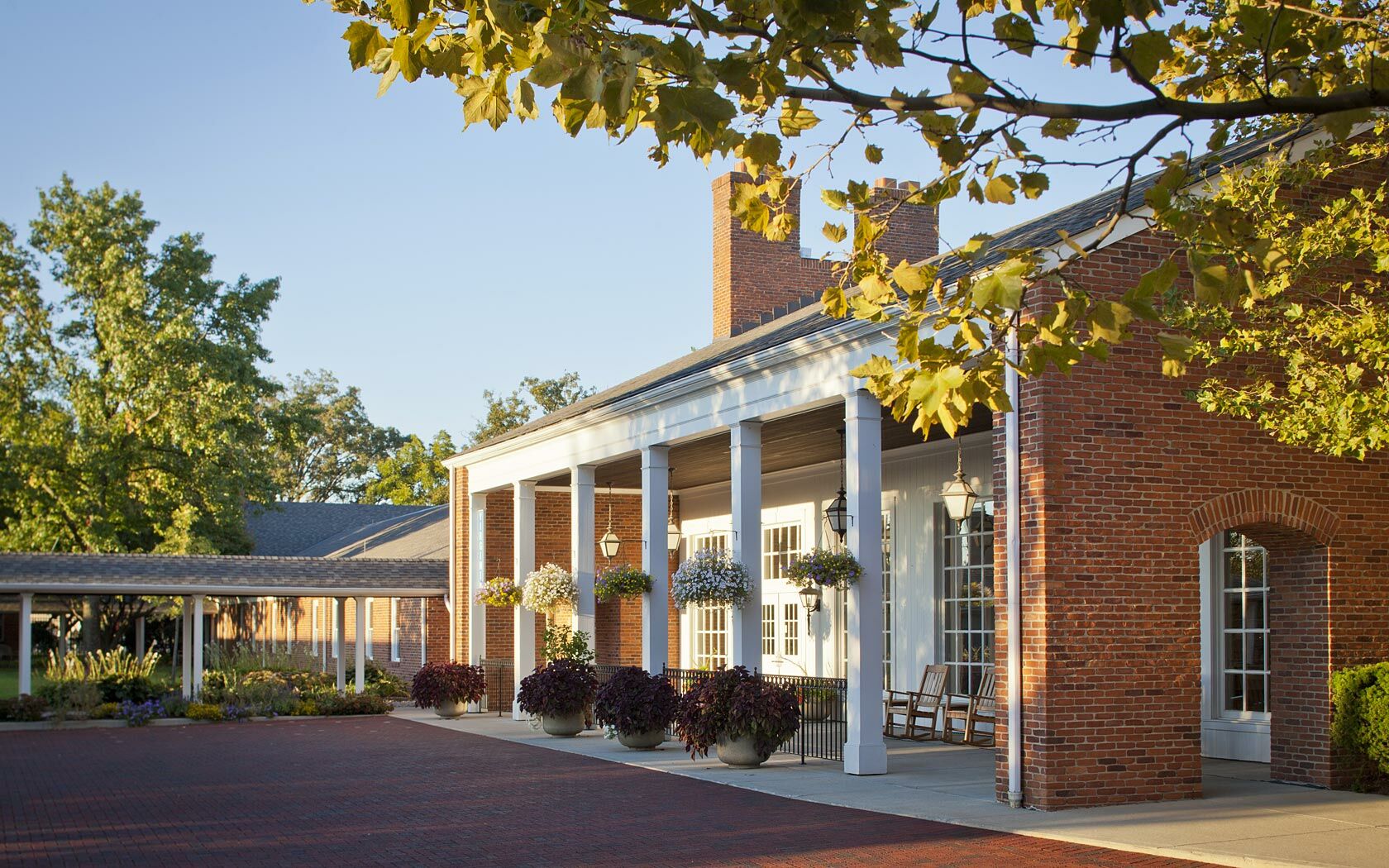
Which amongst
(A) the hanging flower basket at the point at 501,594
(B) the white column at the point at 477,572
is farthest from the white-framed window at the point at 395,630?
(A) the hanging flower basket at the point at 501,594

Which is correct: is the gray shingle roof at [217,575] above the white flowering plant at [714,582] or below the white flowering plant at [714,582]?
below

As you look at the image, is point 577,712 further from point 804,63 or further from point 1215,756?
point 804,63

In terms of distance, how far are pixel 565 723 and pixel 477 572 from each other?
20.7 feet

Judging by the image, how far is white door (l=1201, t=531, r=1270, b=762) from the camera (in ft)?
49.1

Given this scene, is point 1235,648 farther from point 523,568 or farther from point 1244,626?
point 523,568

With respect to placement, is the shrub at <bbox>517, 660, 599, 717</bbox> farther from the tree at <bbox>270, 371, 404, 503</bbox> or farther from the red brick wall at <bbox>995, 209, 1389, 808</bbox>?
the tree at <bbox>270, 371, 404, 503</bbox>

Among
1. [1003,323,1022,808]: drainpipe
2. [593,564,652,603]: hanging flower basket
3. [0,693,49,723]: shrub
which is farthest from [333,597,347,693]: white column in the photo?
[1003,323,1022,808]: drainpipe

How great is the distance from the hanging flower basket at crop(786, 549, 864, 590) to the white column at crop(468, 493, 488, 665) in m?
11.8

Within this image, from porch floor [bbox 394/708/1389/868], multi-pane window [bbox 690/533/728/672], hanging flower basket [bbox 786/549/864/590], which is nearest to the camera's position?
porch floor [bbox 394/708/1389/868]

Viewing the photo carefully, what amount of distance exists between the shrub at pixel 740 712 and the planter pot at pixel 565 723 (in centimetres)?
472

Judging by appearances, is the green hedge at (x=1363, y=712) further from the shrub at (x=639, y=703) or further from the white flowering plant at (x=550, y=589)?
the white flowering plant at (x=550, y=589)

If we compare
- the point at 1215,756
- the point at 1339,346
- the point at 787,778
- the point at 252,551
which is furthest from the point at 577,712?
the point at 252,551

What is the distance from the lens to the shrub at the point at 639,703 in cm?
1698

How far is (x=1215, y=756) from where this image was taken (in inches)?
609
